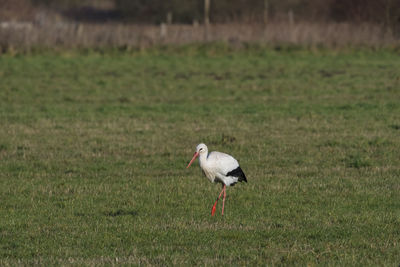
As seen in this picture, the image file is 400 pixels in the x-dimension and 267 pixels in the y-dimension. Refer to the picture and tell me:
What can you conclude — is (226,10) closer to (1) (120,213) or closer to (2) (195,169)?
(2) (195,169)

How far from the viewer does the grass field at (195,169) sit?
7875mm

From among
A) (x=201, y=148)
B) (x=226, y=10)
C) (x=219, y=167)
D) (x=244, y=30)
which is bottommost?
(x=226, y=10)

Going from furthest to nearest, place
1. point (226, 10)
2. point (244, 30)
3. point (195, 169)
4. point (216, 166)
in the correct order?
1. point (226, 10)
2. point (244, 30)
3. point (195, 169)
4. point (216, 166)

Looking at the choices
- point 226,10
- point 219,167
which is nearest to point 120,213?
point 219,167

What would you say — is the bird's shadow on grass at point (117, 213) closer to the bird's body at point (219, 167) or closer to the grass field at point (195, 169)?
the grass field at point (195, 169)

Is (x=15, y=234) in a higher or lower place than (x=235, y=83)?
higher

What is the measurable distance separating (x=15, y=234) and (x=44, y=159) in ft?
16.6

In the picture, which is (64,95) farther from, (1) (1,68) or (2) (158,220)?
(2) (158,220)

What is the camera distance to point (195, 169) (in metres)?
12.7

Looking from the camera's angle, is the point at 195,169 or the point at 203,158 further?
the point at 195,169

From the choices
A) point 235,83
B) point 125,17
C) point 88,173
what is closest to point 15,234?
point 88,173

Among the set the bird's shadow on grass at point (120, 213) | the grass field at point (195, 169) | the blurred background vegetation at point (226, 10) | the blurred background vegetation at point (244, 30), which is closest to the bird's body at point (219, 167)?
the grass field at point (195, 169)

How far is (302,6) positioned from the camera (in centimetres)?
5209

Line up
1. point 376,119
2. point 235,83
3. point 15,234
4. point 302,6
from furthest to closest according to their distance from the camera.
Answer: point 302,6 → point 235,83 → point 376,119 → point 15,234
